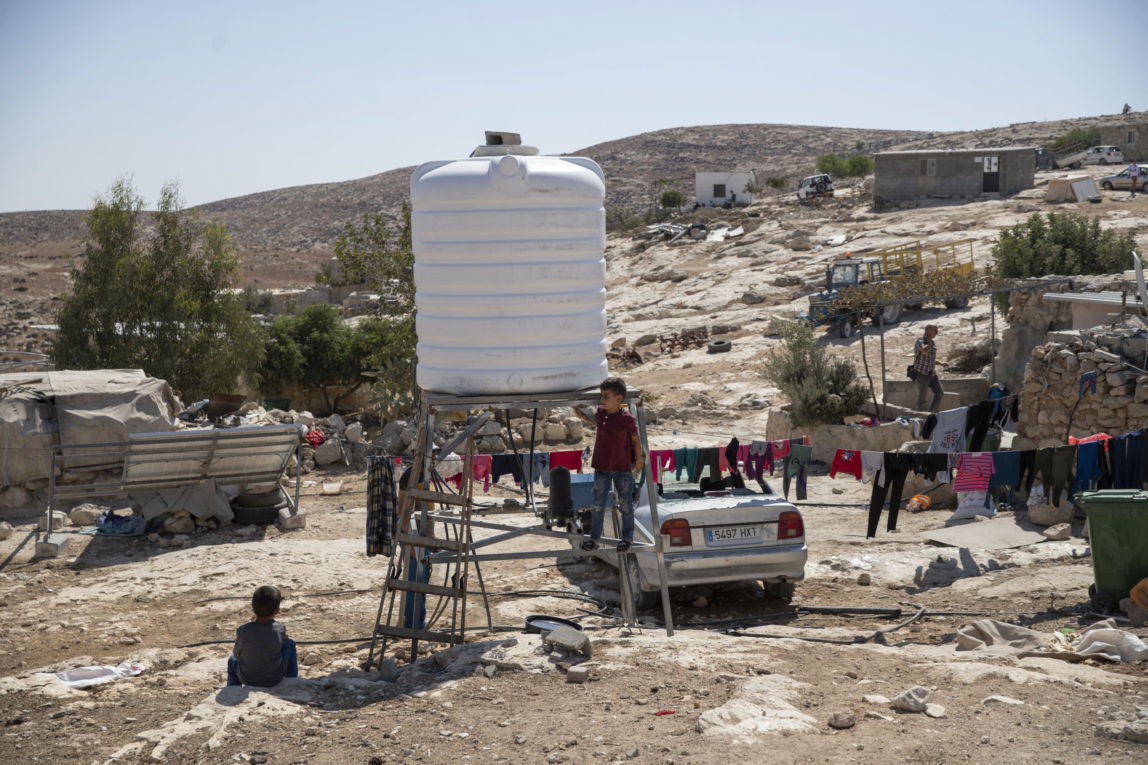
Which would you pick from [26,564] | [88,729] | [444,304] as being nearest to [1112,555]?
[444,304]

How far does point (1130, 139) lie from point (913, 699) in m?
62.2

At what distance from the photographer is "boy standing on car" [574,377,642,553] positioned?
724 centimetres

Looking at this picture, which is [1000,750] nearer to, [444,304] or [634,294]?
[444,304]

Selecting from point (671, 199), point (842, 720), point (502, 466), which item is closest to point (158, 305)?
point (502, 466)

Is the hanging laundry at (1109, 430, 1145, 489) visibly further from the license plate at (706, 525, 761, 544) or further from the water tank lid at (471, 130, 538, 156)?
the water tank lid at (471, 130, 538, 156)

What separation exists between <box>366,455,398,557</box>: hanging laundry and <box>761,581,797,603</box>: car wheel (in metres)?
3.67

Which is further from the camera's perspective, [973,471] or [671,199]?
[671,199]

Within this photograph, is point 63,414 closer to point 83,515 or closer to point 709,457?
point 83,515

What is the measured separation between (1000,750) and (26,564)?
10842mm

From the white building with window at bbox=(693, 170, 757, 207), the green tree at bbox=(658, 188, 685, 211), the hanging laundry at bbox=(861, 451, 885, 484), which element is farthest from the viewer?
the green tree at bbox=(658, 188, 685, 211)

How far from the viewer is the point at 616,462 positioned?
7305 mm

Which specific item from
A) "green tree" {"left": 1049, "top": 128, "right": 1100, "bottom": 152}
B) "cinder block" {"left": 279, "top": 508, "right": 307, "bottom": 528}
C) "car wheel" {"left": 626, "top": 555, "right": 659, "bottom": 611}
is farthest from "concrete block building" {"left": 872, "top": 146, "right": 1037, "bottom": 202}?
"car wheel" {"left": 626, "top": 555, "right": 659, "bottom": 611}

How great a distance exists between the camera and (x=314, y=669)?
24.4 ft

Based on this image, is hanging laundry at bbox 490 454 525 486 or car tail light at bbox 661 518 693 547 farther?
hanging laundry at bbox 490 454 525 486
